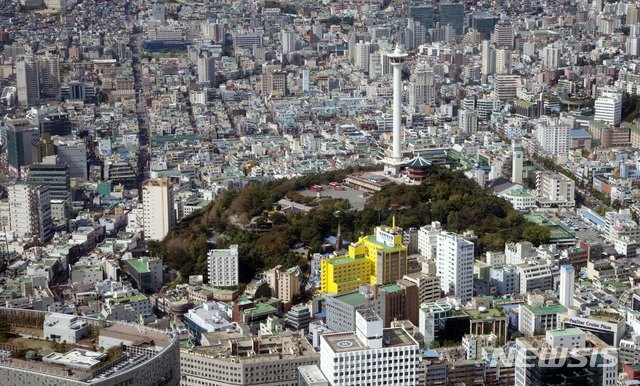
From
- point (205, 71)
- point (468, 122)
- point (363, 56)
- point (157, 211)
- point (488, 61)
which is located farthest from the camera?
point (363, 56)

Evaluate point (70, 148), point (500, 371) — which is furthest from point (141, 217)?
point (500, 371)

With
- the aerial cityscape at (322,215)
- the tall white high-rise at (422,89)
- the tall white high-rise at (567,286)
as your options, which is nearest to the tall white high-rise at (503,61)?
the aerial cityscape at (322,215)

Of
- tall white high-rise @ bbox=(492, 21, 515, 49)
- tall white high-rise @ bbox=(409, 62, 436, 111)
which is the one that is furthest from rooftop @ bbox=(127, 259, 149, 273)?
tall white high-rise @ bbox=(492, 21, 515, 49)

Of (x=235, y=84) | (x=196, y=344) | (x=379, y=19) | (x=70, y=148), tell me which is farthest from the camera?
(x=379, y=19)

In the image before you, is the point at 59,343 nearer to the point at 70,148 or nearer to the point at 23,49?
the point at 70,148

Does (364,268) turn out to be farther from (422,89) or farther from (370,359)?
(422,89)

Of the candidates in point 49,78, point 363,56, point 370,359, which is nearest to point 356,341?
point 370,359

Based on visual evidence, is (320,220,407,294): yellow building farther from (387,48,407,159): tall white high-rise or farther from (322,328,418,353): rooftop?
(387,48,407,159): tall white high-rise

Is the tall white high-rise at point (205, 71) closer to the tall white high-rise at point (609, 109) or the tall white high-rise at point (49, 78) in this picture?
the tall white high-rise at point (49, 78)
